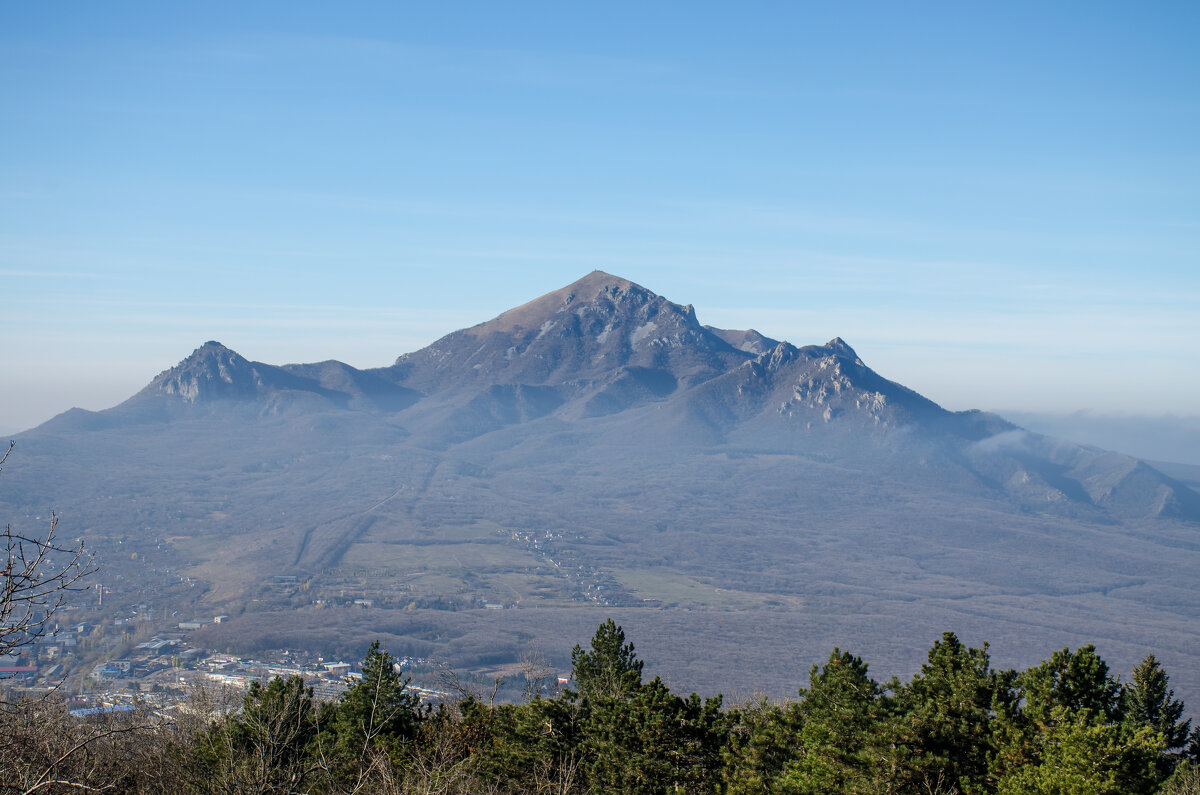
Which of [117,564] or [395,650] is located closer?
[395,650]

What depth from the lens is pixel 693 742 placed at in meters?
24.9

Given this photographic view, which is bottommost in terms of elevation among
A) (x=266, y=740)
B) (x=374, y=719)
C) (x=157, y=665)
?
(x=157, y=665)

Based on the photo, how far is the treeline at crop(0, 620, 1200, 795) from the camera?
57.3ft

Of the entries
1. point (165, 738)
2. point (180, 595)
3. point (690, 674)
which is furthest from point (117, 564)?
point (165, 738)

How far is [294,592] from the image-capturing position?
592 ft

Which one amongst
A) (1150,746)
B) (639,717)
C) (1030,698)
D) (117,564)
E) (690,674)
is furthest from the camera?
(117,564)

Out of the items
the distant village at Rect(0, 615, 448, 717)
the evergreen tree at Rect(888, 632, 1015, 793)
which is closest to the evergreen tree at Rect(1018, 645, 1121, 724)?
the evergreen tree at Rect(888, 632, 1015, 793)

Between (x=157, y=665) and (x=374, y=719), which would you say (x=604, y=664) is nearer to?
(x=374, y=719)

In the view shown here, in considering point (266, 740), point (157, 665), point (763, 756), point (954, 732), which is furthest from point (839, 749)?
point (157, 665)

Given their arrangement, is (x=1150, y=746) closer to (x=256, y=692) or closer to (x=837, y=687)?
(x=837, y=687)

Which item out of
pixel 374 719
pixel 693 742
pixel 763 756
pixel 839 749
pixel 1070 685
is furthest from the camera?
pixel 374 719

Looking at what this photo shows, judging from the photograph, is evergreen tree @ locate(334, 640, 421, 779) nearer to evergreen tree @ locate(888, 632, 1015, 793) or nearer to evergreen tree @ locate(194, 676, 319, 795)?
evergreen tree @ locate(194, 676, 319, 795)

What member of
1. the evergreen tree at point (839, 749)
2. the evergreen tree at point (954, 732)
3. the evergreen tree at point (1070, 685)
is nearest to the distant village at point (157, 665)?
the evergreen tree at point (839, 749)

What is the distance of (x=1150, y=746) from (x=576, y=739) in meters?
16.4
